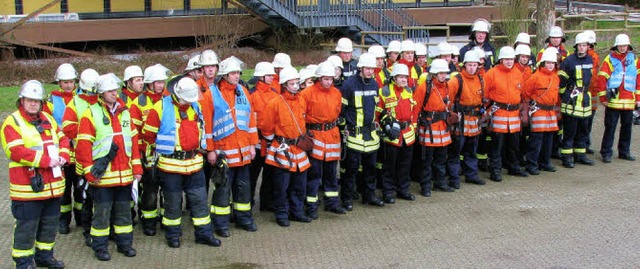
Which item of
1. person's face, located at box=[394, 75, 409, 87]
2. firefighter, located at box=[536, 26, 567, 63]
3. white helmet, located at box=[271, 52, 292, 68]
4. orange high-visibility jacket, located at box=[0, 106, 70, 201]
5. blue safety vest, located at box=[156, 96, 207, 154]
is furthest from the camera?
firefighter, located at box=[536, 26, 567, 63]

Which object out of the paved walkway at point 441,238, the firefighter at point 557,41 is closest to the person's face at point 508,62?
the firefighter at point 557,41

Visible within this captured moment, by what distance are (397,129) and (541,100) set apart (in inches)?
105

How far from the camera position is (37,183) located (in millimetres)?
7164

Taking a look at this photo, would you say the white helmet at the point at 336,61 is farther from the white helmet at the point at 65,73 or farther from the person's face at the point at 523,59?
the white helmet at the point at 65,73

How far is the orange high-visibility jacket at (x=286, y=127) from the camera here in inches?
352

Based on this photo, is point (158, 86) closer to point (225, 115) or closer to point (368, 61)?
point (225, 115)

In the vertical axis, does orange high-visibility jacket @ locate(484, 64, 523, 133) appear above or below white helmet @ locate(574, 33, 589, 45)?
below

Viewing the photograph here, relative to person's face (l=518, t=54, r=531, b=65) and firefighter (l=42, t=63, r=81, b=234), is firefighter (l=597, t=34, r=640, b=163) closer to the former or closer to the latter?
person's face (l=518, t=54, r=531, b=65)

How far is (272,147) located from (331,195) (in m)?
1.06

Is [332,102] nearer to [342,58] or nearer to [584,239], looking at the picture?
[342,58]

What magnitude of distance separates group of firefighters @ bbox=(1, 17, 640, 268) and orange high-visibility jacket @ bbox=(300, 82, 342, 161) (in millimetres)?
14

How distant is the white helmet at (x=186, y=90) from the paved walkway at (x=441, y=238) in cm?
161

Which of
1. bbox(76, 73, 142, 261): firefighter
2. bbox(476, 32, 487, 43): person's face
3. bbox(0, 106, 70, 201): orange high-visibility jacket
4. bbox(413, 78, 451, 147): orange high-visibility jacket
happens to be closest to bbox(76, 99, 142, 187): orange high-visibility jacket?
bbox(76, 73, 142, 261): firefighter

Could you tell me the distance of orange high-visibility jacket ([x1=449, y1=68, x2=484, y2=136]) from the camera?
10.6m
